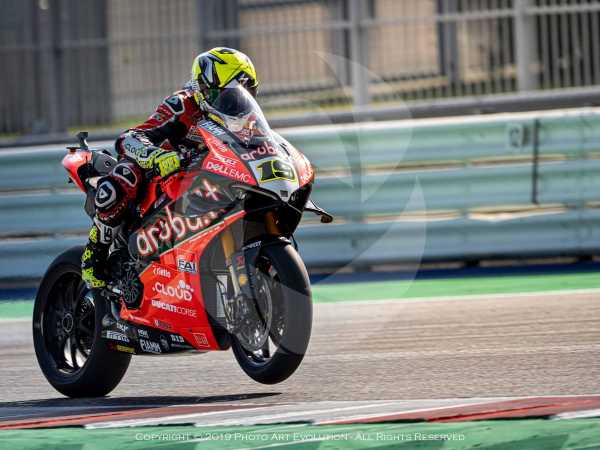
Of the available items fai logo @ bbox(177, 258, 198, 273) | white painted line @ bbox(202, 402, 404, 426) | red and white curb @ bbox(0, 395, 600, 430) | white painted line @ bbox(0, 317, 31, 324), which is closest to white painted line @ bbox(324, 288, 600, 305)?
white painted line @ bbox(0, 317, 31, 324)

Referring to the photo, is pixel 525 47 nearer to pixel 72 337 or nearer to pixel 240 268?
pixel 72 337

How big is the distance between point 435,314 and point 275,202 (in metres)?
3.31

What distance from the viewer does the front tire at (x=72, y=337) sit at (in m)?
7.04

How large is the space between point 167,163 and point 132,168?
335 mm

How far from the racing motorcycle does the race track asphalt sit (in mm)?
241

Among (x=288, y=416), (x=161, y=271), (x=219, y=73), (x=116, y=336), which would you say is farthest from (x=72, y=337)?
(x=288, y=416)

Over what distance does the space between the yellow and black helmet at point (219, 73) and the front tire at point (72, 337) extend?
4.08ft

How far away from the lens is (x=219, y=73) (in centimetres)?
666

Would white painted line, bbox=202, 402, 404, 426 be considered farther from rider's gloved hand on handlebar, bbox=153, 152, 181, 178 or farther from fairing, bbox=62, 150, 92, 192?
fairing, bbox=62, 150, 92, 192

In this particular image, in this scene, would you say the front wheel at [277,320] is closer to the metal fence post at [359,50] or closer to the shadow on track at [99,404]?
the shadow on track at [99,404]

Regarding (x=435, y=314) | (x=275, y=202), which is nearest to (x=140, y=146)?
(x=275, y=202)

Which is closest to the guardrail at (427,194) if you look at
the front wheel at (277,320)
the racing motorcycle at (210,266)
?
the racing motorcycle at (210,266)

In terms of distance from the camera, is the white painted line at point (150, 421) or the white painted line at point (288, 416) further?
the white painted line at point (150, 421)

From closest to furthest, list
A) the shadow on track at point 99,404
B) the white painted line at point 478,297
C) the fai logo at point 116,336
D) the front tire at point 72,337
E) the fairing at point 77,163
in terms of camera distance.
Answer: the shadow on track at point 99,404 → the fai logo at point 116,336 → the front tire at point 72,337 → the fairing at point 77,163 → the white painted line at point 478,297
